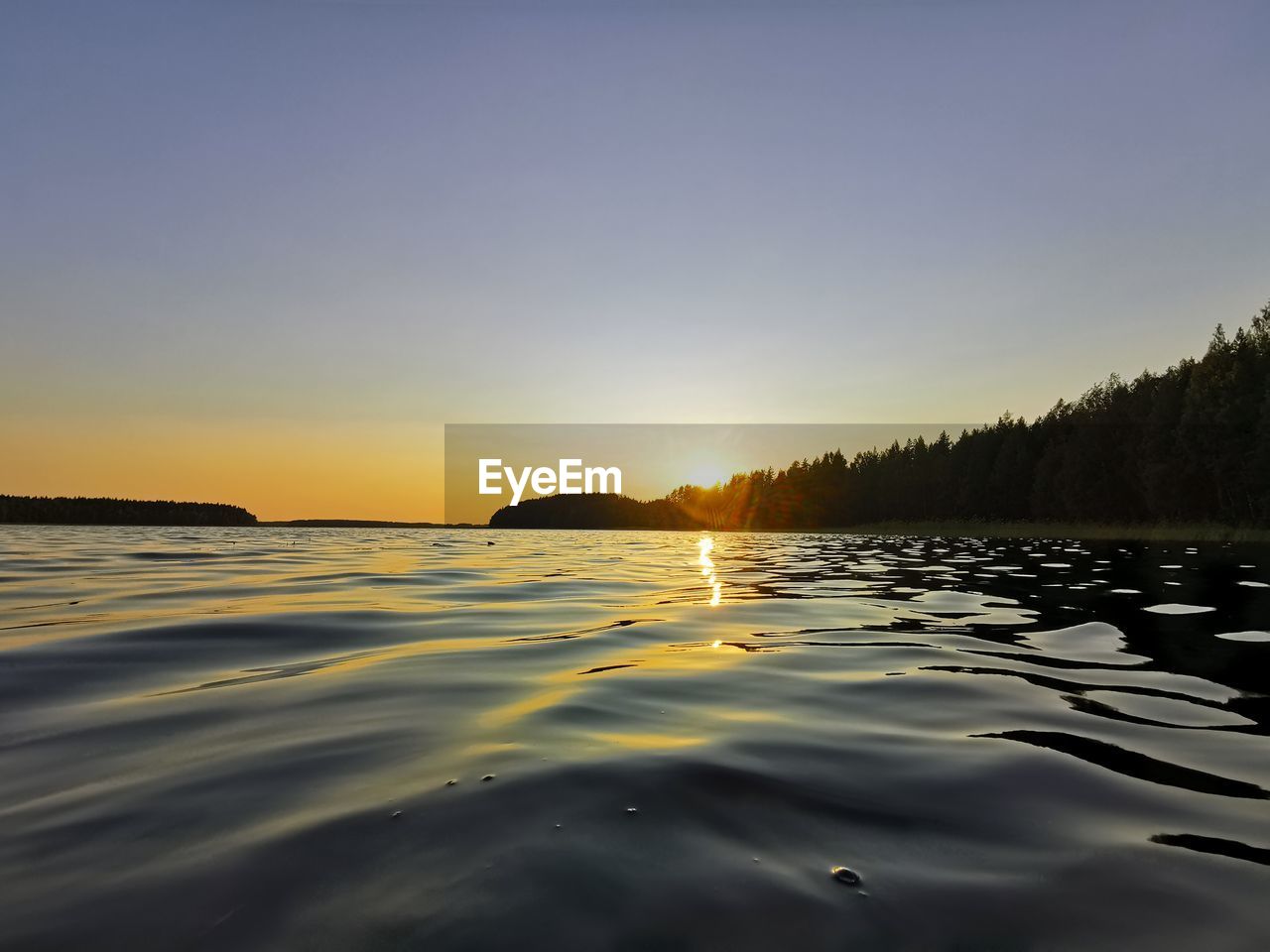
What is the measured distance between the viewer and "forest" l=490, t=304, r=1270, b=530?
5831 centimetres

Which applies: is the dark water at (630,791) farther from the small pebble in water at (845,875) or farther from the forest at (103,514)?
the forest at (103,514)

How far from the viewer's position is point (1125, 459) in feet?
245

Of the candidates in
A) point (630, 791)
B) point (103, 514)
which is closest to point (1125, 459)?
point (630, 791)

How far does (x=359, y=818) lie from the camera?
2.98 m

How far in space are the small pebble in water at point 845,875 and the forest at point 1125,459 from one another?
6940 centimetres

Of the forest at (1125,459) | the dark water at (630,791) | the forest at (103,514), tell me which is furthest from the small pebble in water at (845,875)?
the forest at (103,514)

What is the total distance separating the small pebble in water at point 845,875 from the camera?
8.02 ft

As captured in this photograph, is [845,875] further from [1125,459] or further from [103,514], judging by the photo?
[103,514]

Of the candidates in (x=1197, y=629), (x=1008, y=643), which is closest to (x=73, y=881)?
(x=1008, y=643)

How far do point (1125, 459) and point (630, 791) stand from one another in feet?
295

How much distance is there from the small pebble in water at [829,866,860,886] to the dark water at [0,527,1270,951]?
0.03 metres

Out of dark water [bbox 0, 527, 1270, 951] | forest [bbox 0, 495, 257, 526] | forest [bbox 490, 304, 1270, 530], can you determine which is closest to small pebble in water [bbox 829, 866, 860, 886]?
dark water [bbox 0, 527, 1270, 951]

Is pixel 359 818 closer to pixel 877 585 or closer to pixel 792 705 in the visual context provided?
pixel 792 705

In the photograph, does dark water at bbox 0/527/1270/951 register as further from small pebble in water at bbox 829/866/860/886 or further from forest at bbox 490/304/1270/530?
forest at bbox 490/304/1270/530
